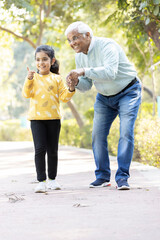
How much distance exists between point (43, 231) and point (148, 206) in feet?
4.06

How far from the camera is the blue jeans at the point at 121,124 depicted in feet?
18.6

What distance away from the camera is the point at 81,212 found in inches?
166

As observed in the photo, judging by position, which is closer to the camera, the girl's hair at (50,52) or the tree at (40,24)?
the girl's hair at (50,52)

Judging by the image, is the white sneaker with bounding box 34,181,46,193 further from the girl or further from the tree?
the tree

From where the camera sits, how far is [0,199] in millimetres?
5254

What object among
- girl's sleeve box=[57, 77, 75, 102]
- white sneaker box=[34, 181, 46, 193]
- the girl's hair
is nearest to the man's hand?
girl's sleeve box=[57, 77, 75, 102]

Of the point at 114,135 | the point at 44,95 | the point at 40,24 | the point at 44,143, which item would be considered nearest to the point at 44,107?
the point at 44,95

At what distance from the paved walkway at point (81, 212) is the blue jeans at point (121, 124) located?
0.27 meters

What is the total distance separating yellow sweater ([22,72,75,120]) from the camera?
5.79 m

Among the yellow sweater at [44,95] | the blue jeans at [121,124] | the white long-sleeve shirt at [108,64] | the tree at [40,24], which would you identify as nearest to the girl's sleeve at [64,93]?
the yellow sweater at [44,95]

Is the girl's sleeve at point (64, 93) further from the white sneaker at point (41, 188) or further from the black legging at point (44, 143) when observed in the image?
the white sneaker at point (41, 188)

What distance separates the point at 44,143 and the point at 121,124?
909mm

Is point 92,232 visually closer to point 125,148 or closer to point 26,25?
point 125,148

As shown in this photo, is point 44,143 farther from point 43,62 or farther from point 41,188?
point 43,62
